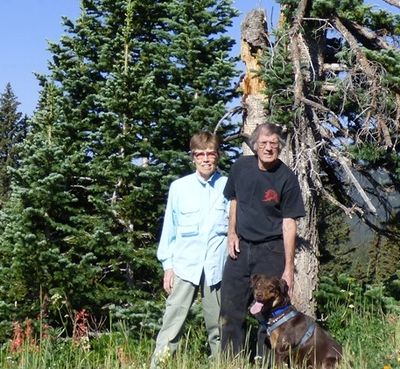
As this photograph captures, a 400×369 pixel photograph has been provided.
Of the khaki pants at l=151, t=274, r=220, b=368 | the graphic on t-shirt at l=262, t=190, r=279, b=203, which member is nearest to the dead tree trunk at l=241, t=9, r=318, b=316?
the graphic on t-shirt at l=262, t=190, r=279, b=203

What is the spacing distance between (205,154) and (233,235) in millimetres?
670

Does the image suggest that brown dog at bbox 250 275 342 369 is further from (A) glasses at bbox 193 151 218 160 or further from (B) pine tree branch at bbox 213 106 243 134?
(B) pine tree branch at bbox 213 106 243 134

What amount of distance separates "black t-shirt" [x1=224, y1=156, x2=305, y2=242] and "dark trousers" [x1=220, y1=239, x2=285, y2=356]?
93mm

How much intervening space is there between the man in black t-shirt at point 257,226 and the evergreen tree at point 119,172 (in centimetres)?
344

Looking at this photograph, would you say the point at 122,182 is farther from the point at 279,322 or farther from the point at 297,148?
the point at 279,322

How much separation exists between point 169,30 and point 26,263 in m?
3.78

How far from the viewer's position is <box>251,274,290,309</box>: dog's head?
569cm

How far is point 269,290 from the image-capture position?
5688mm

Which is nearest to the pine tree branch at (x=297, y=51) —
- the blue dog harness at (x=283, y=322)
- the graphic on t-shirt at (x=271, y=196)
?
the graphic on t-shirt at (x=271, y=196)

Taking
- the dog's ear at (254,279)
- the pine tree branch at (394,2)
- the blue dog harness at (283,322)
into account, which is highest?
the pine tree branch at (394,2)

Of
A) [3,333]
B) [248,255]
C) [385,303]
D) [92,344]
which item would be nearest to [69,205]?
[3,333]

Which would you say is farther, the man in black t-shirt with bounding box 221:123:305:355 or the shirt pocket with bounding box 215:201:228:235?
the shirt pocket with bounding box 215:201:228:235

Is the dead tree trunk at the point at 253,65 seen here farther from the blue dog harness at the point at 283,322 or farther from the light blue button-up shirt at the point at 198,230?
the blue dog harness at the point at 283,322

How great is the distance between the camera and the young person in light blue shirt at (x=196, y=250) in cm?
612
